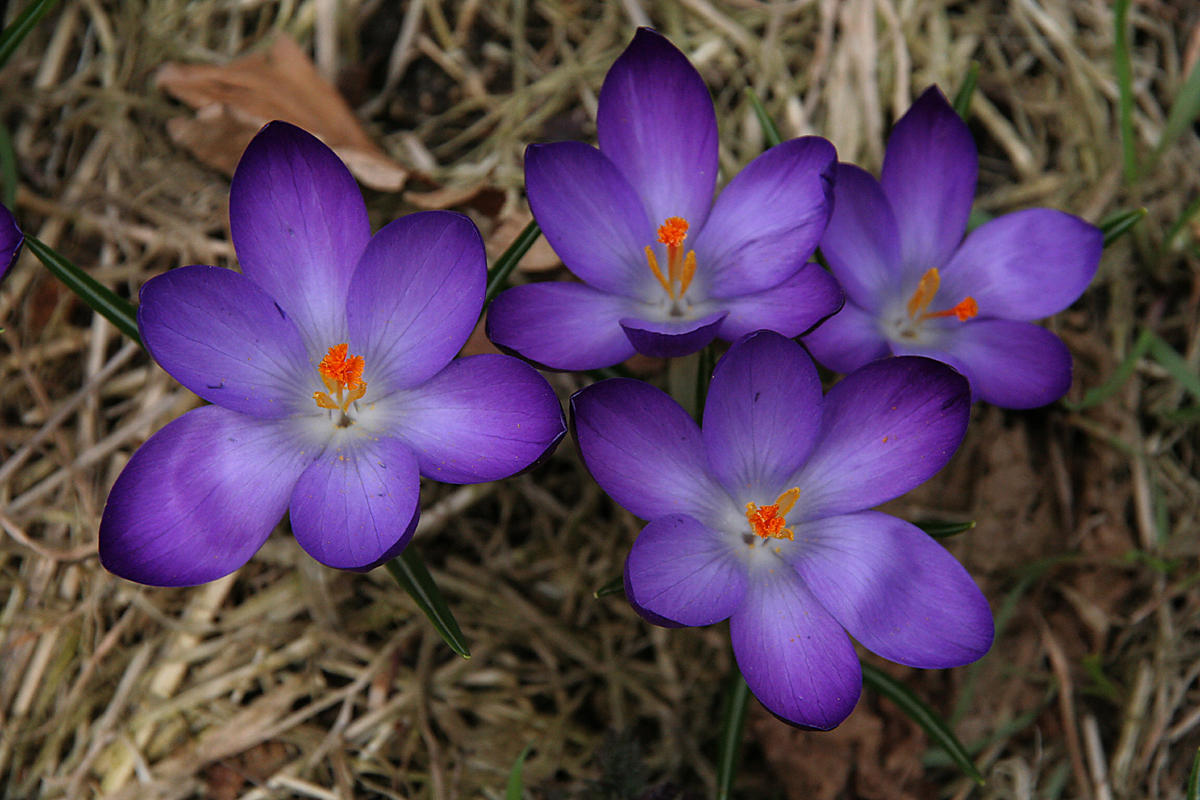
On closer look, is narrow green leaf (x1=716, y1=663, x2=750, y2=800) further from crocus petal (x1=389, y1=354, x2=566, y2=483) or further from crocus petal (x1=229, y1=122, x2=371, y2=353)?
crocus petal (x1=229, y1=122, x2=371, y2=353)

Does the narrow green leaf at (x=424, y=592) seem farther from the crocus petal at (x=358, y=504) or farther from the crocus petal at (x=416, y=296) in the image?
the crocus petal at (x=416, y=296)

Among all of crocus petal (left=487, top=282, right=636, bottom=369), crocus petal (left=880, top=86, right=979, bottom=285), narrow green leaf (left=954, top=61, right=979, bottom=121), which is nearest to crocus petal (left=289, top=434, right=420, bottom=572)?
crocus petal (left=487, top=282, right=636, bottom=369)

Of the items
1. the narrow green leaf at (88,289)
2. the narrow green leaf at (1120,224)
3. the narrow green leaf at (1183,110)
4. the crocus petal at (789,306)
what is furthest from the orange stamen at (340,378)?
the narrow green leaf at (1183,110)

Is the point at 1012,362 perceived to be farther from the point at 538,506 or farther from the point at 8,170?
the point at 8,170

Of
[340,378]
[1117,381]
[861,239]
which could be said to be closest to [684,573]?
[340,378]

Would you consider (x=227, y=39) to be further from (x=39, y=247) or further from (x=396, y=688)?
(x=396, y=688)

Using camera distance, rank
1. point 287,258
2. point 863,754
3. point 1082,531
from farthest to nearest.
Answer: point 1082,531
point 863,754
point 287,258

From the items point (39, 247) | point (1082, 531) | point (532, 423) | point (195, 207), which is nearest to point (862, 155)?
point (1082, 531)
